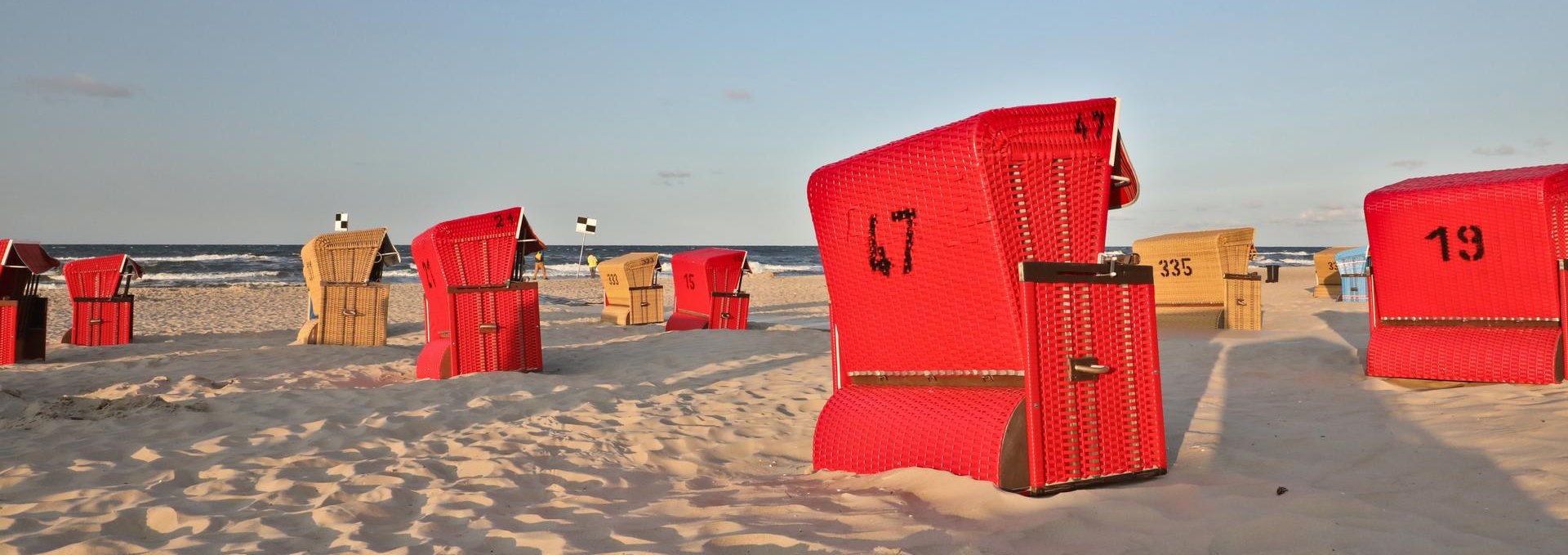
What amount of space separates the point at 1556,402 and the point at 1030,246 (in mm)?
3868

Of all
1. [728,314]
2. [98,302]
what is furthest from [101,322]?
[728,314]

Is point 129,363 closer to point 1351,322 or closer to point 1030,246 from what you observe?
point 1030,246

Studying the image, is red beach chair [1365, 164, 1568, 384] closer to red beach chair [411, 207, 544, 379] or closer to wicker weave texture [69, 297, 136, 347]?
red beach chair [411, 207, 544, 379]

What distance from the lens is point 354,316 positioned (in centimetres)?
1316

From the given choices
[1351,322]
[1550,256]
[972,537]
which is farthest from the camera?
[1351,322]

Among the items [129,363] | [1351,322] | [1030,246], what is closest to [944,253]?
[1030,246]

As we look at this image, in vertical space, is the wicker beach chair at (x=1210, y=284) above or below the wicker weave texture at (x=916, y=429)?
above

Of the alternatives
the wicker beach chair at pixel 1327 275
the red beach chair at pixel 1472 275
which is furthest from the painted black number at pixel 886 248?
the wicker beach chair at pixel 1327 275

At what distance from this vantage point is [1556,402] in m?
5.39

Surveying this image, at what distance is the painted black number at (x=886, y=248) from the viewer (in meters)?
4.38

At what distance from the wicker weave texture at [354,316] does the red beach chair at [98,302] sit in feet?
9.55

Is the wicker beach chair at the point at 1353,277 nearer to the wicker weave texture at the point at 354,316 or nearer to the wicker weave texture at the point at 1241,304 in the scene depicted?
the wicker weave texture at the point at 1241,304

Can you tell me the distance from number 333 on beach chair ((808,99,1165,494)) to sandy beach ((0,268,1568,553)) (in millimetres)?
199

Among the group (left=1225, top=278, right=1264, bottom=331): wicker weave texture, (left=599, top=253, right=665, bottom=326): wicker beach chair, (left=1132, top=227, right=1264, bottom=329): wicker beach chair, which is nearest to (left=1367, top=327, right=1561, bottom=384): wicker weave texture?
(left=1132, top=227, right=1264, bottom=329): wicker beach chair
